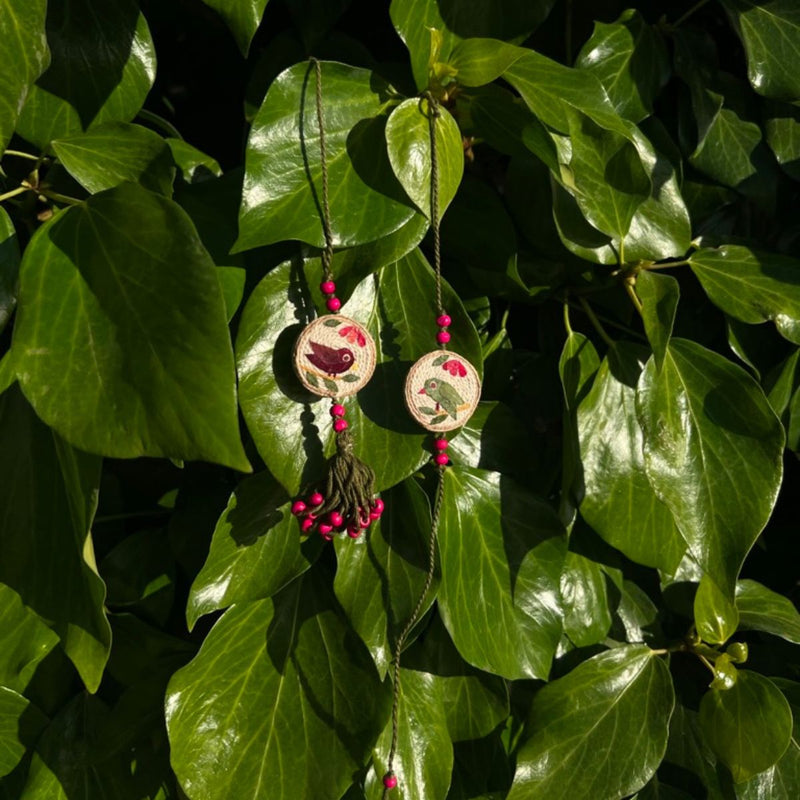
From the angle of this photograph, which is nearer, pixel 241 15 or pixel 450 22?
pixel 241 15

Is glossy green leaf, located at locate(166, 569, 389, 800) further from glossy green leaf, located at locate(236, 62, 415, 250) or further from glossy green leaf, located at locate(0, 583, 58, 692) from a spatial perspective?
glossy green leaf, located at locate(236, 62, 415, 250)

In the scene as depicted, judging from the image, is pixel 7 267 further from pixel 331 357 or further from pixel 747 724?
pixel 747 724

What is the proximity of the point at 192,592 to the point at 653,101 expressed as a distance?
2.04 feet

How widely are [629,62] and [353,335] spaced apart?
0.40 meters

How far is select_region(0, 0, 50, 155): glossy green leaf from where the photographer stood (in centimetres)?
59

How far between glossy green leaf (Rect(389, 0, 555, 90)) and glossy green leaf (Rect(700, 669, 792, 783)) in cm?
62

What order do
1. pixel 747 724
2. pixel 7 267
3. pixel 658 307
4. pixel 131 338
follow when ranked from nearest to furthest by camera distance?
pixel 131 338 < pixel 7 267 < pixel 658 307 < pixel 747 724

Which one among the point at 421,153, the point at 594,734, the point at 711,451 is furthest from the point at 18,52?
the point at 594,734

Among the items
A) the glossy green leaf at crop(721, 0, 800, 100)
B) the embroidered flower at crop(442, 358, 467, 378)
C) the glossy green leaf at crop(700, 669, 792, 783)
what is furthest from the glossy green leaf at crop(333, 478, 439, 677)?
the glossy green leaf at crop(721, 0, 800, 100)

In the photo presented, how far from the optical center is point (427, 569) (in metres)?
0.78

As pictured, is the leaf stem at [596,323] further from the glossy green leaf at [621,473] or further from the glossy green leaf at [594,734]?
the glossy green leaf at [594,734]

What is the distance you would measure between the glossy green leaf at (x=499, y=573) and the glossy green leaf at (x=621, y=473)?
5 cm

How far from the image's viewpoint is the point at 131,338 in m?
0.57

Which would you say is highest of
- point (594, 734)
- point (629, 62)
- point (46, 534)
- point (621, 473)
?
point (629, 62)
